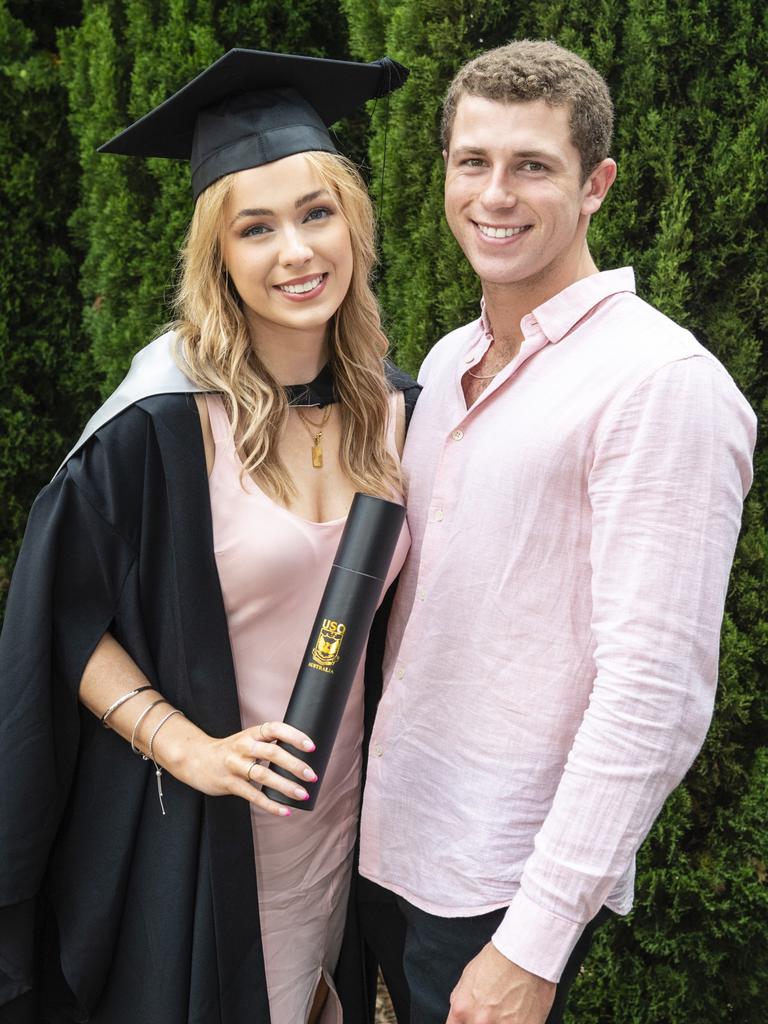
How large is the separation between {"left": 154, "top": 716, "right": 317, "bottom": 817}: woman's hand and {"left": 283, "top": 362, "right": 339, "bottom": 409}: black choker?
2.52ft

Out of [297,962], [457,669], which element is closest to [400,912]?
[297,962]

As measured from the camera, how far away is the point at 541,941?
5.83 feet

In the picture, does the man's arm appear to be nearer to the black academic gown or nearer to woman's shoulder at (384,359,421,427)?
the black academic gown

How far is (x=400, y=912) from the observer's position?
2436 millimetres

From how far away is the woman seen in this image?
6.97 ft

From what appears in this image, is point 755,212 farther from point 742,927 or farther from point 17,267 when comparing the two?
point 17,267

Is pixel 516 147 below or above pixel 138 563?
above

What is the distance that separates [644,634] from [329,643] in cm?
55

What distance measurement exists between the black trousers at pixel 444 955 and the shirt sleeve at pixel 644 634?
0.82 feet

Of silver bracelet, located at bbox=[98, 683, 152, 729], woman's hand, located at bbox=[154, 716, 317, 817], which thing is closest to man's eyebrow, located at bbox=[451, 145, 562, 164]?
woman's hand, located at bbox=[154, 716, 317, 817]

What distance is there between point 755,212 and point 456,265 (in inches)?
34.7

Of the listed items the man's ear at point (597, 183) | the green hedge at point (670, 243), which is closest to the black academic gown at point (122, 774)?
the man's ear at point (597, 183)

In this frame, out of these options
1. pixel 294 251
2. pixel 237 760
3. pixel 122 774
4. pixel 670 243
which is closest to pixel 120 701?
pixel 122 774

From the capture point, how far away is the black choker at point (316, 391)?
244 centimetres
